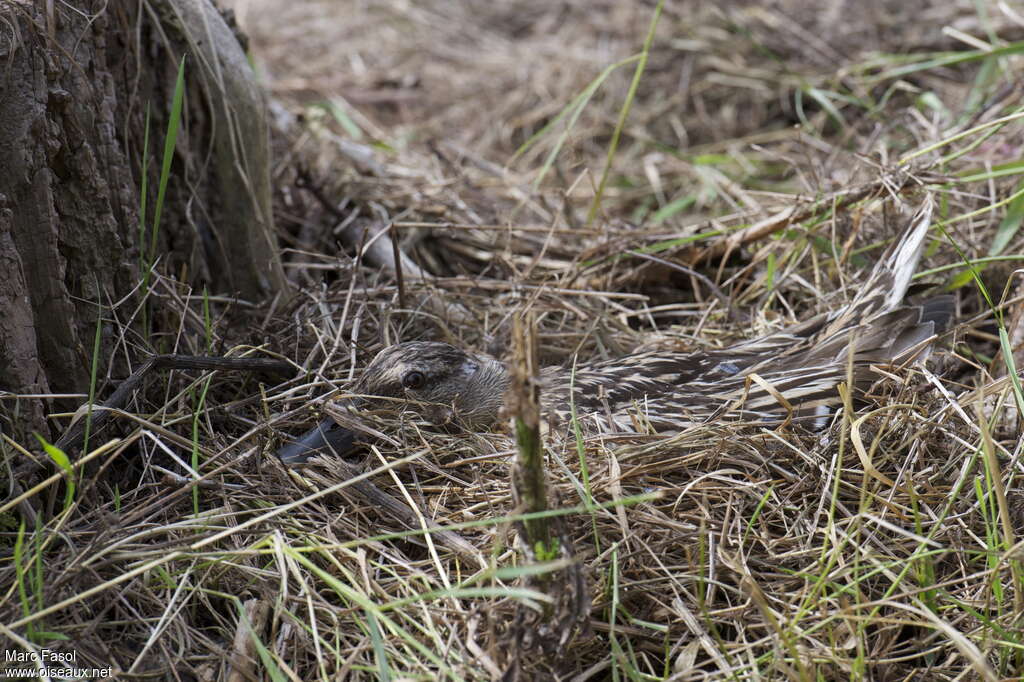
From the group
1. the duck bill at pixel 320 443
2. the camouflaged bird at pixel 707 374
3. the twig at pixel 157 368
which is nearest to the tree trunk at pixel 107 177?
the twig at pixel 157 368

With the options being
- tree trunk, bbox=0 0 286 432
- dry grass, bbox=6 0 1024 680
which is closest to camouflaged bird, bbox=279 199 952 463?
dry grass, bbox=6 0 1024 680

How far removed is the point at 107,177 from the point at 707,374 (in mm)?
1970

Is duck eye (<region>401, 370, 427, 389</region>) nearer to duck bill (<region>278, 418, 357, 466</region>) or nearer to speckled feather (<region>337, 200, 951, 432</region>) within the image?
speckled feather (<region>337, 200, 951, 432</region>)

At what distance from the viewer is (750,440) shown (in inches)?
103

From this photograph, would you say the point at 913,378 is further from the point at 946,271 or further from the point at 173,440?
the point at 173,440

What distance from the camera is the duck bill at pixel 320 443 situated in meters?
2.62

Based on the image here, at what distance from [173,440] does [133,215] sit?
0.78 metres

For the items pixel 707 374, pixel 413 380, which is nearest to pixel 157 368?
pixel 413 380

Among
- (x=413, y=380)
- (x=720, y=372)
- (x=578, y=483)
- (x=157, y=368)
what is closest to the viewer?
(x=578, y=483)

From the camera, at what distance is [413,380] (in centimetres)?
293

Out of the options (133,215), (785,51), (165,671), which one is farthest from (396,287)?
(785,51)

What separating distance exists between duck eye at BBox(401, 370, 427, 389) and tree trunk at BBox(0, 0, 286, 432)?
29.6 inches

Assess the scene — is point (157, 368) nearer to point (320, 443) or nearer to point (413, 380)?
point (320, 443)

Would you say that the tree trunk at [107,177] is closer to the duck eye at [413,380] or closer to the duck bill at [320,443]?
the duck bill at [320,443]
